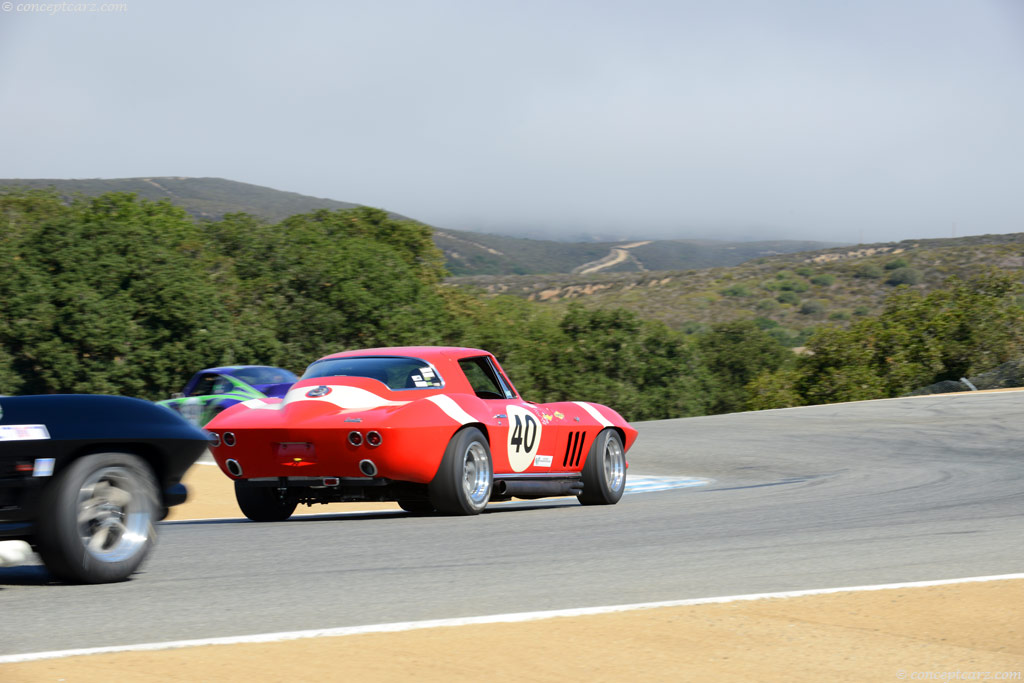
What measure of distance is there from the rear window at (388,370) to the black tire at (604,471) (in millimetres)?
2220

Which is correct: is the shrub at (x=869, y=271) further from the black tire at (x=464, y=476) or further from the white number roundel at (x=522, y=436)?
the black tire at (x=464, y=476)

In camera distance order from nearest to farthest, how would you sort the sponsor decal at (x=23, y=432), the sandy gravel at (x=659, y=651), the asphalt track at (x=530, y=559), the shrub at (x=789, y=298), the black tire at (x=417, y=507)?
the sandy gravel at (x=659, y=651), the asphalt track at (x=530, y=559), the sponsor decal at (x=23, y=432), the black tire at (x=417, y=507), the shrub at (x=789, y=298)

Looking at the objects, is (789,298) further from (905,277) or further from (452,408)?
(452,408)

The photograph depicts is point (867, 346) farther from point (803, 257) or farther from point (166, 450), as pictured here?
point (803, 257)

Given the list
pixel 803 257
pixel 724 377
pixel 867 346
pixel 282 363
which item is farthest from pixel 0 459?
pixel 803 257

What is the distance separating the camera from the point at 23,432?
18.9 ft

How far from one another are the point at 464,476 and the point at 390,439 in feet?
2.84

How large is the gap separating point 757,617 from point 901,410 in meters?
22.1

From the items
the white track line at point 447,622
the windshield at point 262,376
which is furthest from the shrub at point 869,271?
the white track line at point 447,622

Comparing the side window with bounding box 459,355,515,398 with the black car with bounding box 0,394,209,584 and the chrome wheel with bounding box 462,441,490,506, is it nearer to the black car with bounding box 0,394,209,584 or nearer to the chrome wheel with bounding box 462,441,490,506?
the chrome wheel with bounding box 462,441,490,506

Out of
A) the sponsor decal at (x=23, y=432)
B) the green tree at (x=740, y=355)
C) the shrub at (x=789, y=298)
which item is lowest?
the green tree at (x=740, y=355)

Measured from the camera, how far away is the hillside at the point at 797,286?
80.6m

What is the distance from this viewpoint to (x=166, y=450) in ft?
20.9

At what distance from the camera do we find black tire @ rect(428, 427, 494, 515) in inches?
368
